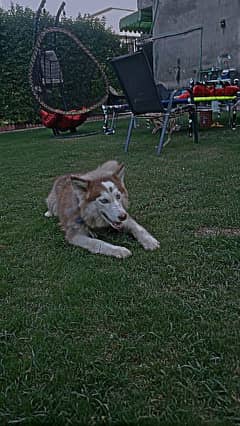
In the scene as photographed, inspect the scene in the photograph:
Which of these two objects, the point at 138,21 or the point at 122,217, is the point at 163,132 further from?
the point at 138,21

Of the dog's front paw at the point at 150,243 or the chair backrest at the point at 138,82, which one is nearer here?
the dog's front paw at the point at 150,243

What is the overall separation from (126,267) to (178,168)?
2442 mm

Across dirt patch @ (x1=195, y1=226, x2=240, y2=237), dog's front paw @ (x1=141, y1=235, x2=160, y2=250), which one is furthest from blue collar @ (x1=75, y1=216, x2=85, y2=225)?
dirt patch @ (x1=195, y1=226, x2=240, y2=237)

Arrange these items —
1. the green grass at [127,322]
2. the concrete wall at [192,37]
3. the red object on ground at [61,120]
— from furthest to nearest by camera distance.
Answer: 1. the concrete wall at [192,37]
2. the red object on ground at [61,120]
3. the green grass at [127,322]

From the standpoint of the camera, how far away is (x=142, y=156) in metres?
5.23

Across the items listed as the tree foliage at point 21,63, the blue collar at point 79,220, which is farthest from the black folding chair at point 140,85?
the tree foliage at point 21,63

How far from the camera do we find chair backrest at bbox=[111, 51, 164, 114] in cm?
545

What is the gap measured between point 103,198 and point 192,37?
33.5 ft

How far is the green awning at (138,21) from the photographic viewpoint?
1446 centimetres

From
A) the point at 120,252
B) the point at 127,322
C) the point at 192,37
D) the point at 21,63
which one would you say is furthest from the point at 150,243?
the point at 192,37

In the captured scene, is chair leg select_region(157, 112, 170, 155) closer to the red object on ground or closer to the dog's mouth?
the dog's mouth

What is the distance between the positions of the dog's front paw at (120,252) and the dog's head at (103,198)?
0.17 meters

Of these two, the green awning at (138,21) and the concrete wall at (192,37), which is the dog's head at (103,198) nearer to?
the concrete wall at (192,37)

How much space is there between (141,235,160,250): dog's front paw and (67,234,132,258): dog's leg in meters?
0.12
